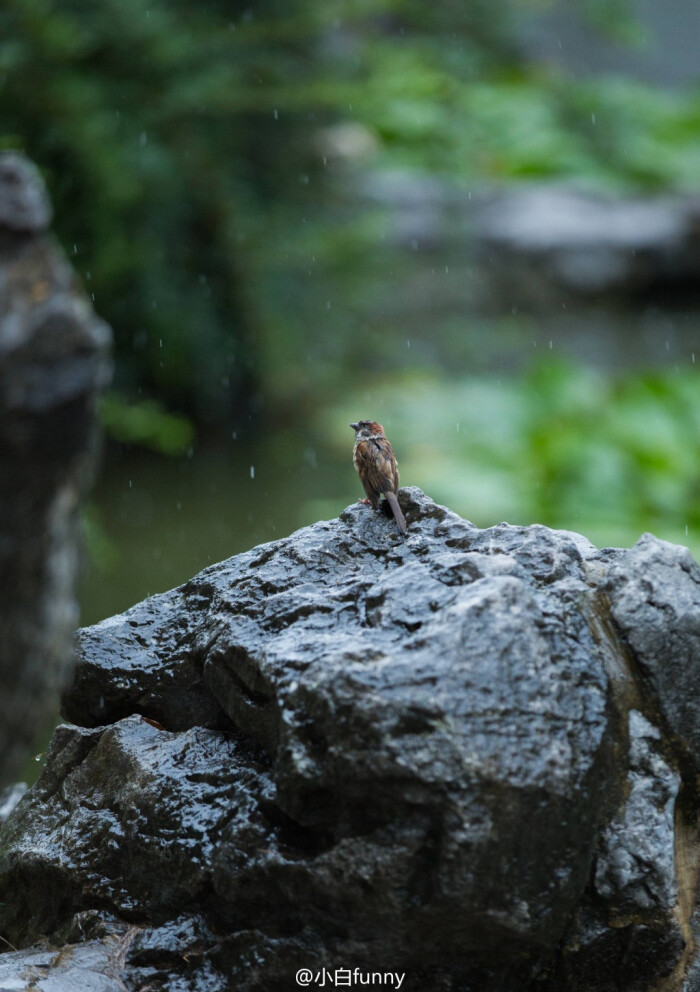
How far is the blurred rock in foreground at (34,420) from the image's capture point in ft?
3.86

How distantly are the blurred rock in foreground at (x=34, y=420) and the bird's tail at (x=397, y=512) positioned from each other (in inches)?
48.7

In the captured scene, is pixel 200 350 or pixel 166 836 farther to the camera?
pixel 200 350

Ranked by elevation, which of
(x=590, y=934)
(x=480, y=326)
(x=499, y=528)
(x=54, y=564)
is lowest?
(x=590, y=934)

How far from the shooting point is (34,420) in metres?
1.18

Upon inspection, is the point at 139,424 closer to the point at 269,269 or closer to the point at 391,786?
the point at 269,269

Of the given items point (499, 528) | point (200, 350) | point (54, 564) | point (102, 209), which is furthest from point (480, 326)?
point (54, 564)

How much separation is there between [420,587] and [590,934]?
0.71 meters

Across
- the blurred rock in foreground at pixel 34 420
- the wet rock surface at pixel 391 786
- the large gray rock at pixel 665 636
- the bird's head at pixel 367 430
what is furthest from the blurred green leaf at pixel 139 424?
the blurred rock in foreground at pixel 34 420

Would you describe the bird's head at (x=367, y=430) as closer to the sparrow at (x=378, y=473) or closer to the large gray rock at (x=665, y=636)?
the sparrow at (x=378, y=473)

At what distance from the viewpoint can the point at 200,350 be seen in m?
7.59

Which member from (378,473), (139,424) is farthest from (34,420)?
(139,424)

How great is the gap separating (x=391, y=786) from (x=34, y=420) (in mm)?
837

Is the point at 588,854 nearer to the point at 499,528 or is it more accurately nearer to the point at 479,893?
the point at 479,893

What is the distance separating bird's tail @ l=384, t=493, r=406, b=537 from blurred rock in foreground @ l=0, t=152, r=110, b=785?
1237 mm
